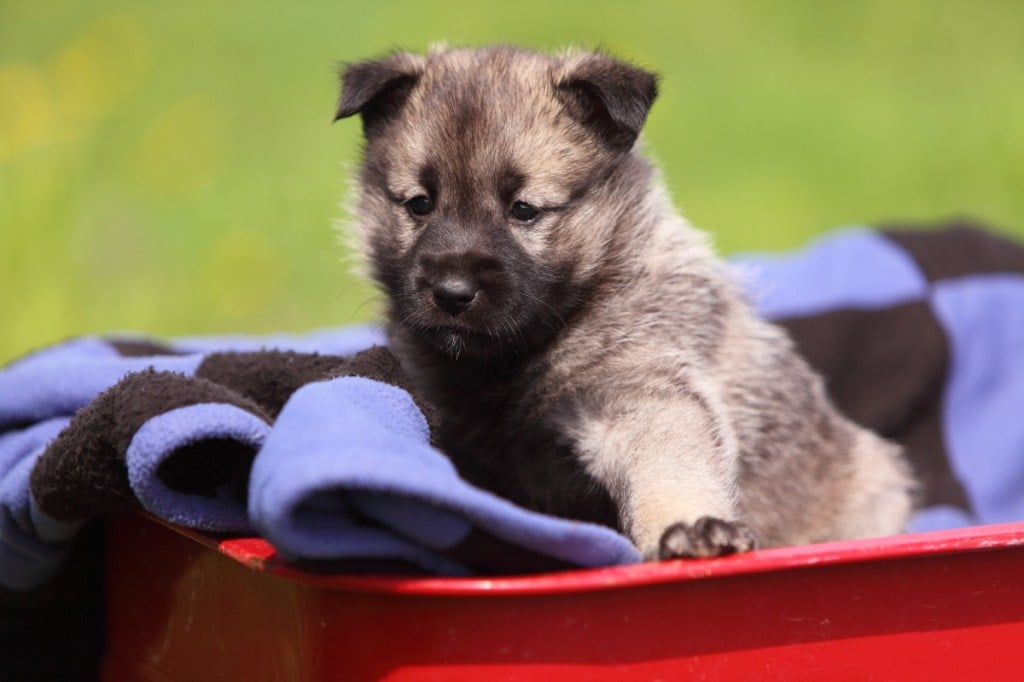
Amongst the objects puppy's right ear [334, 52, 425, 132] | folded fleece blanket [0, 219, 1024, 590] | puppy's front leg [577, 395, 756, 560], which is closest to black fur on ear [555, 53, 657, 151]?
puppy's right ear [334, 52, 425, 132]

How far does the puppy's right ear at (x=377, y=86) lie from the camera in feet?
9.50

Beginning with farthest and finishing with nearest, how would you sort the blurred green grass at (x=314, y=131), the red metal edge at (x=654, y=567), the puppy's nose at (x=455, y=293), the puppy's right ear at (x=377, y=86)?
the blurred green grass at (x=314, y=131) < the puppy's right ear at (x=377, y=86) < the puppy's nose at (x=455, y=293) < the red metal edge at (x=654, y=567)

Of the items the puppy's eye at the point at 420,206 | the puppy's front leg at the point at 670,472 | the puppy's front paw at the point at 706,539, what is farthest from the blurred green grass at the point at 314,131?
the puppy's front paw at the point at 706,539

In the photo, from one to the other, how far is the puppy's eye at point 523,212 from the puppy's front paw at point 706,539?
2.78 ft

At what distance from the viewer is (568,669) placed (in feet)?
6.69

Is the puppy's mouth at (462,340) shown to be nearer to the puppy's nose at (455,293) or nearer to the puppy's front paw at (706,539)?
the puppy's nose at (455,293)

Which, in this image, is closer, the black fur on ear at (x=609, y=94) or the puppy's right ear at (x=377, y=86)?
the black fur on ear at (x=609, y=94)

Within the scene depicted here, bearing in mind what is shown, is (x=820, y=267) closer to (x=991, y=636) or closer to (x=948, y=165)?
(x=991, y=636)

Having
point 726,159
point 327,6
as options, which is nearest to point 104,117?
point 327,6

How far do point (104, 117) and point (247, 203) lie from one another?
1064mm

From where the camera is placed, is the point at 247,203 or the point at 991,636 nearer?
the point at 991,636

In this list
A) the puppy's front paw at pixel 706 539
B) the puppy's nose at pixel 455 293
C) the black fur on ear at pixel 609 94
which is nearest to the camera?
the puppy's front paw at pixel 706 539

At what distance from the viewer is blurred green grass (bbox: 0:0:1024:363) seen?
623 cm

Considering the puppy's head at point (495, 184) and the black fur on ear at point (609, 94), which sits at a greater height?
the black fur on ear at point (609, 94)
